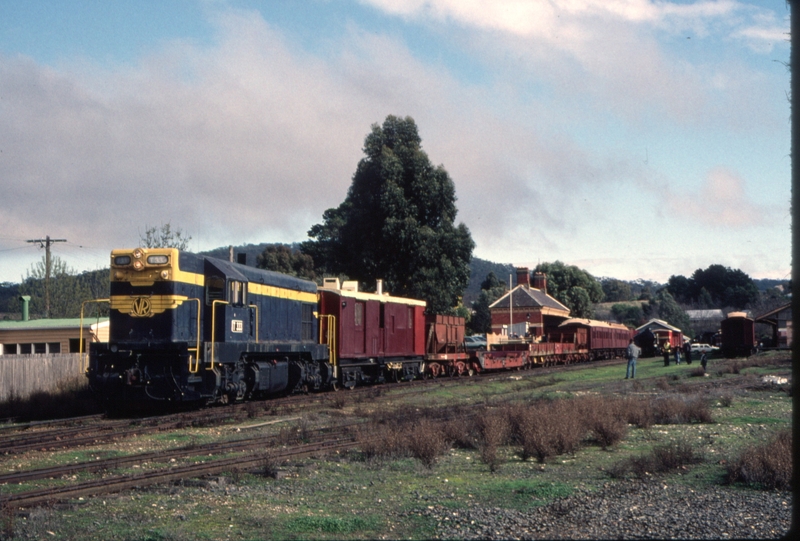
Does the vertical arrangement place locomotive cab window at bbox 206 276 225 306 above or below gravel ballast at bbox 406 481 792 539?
above

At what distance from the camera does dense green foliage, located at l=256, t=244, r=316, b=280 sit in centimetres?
7462

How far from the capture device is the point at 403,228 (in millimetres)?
45719

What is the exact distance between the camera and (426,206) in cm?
4706

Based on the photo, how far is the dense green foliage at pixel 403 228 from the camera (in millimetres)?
45375

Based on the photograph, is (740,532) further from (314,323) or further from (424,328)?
(424,328)

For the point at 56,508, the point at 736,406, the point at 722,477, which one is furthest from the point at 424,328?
the point at 56,508

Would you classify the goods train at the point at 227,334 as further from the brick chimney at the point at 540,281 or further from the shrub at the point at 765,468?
the brick chimney at the point at 540,281

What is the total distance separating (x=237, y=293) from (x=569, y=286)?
84.0m

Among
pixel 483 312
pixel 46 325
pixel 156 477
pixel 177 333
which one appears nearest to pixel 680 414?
pixel 156 477

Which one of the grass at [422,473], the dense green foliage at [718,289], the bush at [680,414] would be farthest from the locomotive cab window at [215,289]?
the dense green foliage at [718,289]

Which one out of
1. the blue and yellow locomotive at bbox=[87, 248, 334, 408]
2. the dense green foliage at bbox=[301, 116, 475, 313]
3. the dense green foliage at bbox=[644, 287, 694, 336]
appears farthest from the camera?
the dense green foliage at bbox=[644, 287, 694, 336]

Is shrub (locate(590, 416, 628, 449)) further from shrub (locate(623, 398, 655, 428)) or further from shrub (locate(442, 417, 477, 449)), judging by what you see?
shrub (locate(623, 398, 655, 428))

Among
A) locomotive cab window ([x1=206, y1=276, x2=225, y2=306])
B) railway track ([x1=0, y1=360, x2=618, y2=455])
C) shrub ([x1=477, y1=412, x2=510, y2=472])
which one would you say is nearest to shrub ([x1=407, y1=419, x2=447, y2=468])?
shrub ([x1=477, y1=412, x2=510, y2=472])

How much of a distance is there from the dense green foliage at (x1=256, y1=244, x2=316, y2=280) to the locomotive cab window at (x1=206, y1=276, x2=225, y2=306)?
53186 mm
